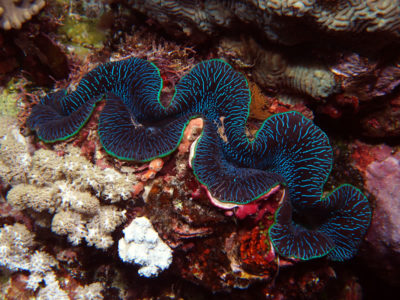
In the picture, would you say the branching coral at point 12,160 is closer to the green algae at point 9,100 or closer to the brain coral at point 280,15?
the green algae at point 9,100

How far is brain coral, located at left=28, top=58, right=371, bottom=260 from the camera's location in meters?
2.76

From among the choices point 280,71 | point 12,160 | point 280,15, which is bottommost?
point 12,160

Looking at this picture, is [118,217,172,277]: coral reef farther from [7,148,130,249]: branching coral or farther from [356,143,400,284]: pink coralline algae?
[356,143,400,284]: pink coralline algae

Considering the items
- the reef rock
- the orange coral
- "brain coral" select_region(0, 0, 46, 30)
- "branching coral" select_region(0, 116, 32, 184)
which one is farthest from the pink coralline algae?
"brain coral" select_region(0, 0, 46, 30)

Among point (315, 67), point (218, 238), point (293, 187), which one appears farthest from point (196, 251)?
point (315, 67)

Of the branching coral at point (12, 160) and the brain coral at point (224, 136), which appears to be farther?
the branching coral at point (12, 160)

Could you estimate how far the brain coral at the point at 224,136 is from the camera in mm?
2764

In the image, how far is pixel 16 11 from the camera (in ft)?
9.70

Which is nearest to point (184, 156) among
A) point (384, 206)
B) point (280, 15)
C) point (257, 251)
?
point (257, 251)

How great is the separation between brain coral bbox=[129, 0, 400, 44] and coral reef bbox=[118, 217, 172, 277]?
249 cm

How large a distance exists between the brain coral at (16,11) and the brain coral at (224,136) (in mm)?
1031

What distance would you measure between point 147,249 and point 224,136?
1.61 meters

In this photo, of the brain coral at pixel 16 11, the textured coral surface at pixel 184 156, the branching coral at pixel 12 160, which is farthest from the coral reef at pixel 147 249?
the brain coral at pixel 16 11

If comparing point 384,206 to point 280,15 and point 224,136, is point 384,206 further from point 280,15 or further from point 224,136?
point 280,15
